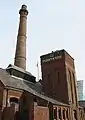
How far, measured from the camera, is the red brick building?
64.1ft

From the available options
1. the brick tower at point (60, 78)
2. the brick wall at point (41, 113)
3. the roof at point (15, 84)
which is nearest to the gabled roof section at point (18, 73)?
the roof at point (15, 84)

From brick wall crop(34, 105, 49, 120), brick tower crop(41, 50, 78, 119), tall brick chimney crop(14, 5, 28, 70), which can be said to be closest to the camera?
brick wall crop(34, 105, 49, 120)

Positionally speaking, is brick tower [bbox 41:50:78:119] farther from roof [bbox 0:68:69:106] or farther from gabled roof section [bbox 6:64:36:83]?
roof [bbox 0:68:69:106]

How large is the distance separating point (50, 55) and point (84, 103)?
1460 cm

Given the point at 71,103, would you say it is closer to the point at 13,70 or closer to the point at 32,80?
the point at 32,80

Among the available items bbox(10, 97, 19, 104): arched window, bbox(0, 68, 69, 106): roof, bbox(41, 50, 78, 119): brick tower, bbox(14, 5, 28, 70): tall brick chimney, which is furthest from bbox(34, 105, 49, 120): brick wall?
bbox(14, 5, 28, 70): tall brick chimney

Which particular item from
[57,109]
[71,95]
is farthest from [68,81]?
[57,109]

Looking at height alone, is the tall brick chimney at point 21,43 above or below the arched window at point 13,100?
above

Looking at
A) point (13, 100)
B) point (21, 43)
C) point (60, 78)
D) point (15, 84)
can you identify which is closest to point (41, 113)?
point (13, 100)

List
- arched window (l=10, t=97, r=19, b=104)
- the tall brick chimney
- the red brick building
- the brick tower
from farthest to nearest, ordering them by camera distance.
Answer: the tall brick chimney
the brick tower
arched window (l=10, t=97, r=19, b=104)
the red brick building

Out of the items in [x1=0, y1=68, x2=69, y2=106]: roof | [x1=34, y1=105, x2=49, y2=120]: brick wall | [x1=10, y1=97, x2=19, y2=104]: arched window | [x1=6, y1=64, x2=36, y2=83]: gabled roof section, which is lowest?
[x1=34, y1=105, x2=49, y2=120]: brick wall

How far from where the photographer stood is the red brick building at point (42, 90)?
19.5m

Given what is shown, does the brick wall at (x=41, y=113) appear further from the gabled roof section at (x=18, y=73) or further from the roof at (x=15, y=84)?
the gabled roof section at (x=18, y=73)

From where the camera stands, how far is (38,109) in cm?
1886
